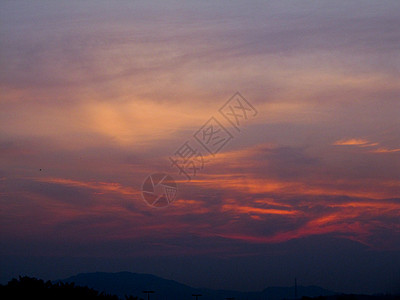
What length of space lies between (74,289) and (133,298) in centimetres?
592

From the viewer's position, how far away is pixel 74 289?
194 ft

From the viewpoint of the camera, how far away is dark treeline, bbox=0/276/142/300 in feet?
183

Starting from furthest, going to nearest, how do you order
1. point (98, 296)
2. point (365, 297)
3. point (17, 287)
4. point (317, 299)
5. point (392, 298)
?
point (365, 297) → point (392, 298) → point (317, 299) → point (98, 296) → point (17, 287)

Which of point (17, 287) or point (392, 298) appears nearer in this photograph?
point (17, 287)

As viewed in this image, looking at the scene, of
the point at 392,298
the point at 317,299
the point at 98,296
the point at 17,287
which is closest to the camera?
the point at 17,287

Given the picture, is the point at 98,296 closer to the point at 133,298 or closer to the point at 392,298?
the point at 133,298

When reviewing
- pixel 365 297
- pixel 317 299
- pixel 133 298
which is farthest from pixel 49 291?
pixel 365 297

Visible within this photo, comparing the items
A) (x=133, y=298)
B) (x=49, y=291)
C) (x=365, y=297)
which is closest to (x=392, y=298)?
(x=365, y=297)

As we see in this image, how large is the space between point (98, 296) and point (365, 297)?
86300 mm

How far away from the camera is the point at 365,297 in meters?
131

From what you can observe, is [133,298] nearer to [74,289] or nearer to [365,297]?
[74,289]

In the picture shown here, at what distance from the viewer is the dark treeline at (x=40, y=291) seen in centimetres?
5581

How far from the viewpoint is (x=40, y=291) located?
187 feet

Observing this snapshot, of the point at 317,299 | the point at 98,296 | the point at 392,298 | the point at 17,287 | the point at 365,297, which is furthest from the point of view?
the point at 365,297
